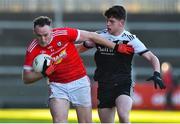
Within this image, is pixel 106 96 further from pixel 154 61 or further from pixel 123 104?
pixel 154 61

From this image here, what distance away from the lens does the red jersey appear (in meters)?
10.5

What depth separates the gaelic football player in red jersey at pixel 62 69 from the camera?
1039 centimetres

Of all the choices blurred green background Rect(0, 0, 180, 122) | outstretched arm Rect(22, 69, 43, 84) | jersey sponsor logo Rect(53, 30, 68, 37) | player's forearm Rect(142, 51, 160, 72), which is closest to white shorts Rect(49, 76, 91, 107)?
outstretched arm Rect(22, 69, 43, 84)

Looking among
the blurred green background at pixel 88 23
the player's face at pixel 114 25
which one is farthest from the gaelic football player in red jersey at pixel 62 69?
the blurred green background at pixel 88 23

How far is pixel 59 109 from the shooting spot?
34.1ft

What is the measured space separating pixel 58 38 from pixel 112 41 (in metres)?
0.79

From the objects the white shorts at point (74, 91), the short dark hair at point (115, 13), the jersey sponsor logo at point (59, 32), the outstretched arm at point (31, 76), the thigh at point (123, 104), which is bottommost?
the thigh at point (123, 104)

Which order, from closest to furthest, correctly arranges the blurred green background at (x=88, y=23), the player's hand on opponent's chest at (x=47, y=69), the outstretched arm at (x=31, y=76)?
the player's hand on opponent's chest at (x=47, y=69), the outstretched arm at (x=31, y=76), the blurred green background at (x=88, y=23)

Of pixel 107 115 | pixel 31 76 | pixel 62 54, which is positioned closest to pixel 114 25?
pixel 62 54

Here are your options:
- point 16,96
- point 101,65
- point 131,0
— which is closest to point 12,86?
point 16,96

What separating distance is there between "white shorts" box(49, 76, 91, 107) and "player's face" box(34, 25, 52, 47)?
61cm

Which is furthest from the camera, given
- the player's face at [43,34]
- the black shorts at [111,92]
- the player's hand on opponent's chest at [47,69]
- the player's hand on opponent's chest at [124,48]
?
the black shorts at [111,92]

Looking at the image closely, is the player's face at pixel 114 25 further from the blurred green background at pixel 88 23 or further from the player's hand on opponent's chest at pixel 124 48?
the blurred green background at pixel 88 23

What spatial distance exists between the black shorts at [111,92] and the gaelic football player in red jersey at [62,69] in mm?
340
